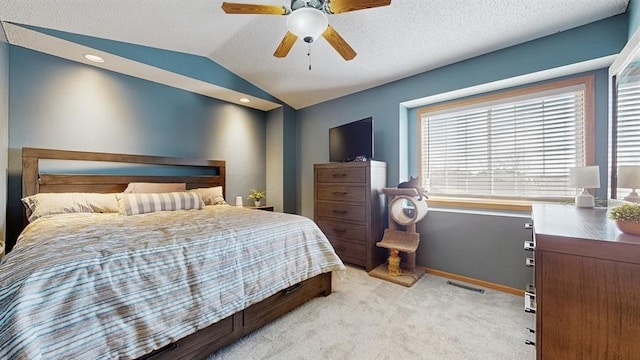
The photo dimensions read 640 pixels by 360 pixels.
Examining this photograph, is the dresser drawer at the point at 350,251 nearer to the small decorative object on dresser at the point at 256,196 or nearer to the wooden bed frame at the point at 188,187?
the wooden bed frame at the point at 188,187

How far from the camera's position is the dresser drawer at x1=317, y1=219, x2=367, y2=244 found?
3143mm

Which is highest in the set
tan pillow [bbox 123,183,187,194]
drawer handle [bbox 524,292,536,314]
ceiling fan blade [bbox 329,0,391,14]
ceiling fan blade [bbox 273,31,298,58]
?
ceiling fan blade [bbox 329,0,391,14]

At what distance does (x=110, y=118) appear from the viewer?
2.98 m

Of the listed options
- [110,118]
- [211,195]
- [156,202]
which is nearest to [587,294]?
[156,202]

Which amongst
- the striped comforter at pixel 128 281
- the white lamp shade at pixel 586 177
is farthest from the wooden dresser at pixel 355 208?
the white lamp shade at pixel 586 177

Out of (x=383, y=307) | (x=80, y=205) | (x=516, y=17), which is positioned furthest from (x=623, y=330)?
(x=80, y=205)

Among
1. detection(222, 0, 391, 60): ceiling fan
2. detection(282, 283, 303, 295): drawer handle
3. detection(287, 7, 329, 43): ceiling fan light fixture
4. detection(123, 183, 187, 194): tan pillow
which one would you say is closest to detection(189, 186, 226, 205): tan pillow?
detection(123, 183, 187, 194): tan pillow

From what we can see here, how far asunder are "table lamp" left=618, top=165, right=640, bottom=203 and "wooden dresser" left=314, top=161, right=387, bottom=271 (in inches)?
77.6

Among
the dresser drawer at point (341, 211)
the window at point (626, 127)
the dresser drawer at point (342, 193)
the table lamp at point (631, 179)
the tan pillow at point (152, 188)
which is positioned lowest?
the dresser drawer at point (341, 211)

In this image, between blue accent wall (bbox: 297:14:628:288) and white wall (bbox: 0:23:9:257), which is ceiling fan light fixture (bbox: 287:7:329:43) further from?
white wall (bbox: 0:23:9:257)

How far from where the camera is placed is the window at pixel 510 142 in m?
2.40

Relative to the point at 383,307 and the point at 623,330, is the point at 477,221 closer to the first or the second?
the point at 383,307

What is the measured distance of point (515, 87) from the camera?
2.68 meters

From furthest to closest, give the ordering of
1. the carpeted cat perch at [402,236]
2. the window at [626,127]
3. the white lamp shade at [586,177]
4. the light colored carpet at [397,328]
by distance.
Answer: the carpeted cat perch at [402,236]
the white lamp shade at [586,177]
the light colored carpet at [397,328]
the window at [626,127]
